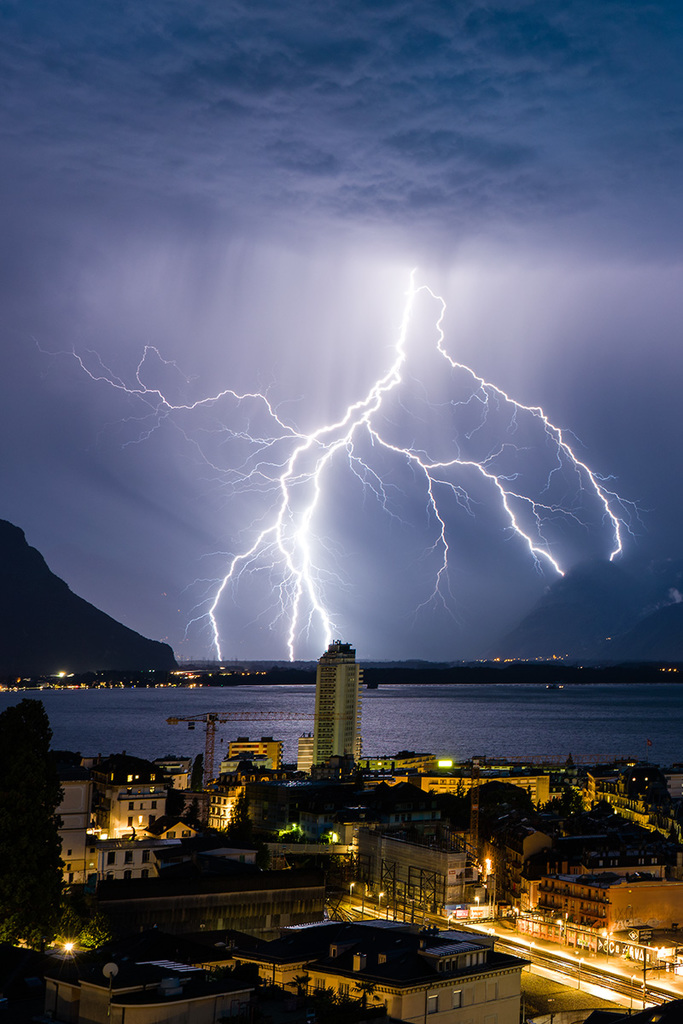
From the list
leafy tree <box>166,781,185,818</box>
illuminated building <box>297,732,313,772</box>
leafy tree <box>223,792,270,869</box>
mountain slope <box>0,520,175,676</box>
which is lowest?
leafy tree <box>223,792,270,869</box>

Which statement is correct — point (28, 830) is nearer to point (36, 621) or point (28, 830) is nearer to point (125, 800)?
point (125, 800)

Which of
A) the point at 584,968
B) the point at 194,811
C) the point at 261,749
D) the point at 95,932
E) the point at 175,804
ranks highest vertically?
the point at 261,749

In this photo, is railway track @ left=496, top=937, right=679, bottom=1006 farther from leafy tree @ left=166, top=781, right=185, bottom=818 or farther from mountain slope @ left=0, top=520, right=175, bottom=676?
mountain slope @ left=0, top=520, right=175, bottom=676

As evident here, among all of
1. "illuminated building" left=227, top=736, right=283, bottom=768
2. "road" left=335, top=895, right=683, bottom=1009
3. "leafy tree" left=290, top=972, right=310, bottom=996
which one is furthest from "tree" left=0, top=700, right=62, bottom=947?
"illuminated building" left=227, top=736, right=283, bottom=768

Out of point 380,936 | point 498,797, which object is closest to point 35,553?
point 498,797

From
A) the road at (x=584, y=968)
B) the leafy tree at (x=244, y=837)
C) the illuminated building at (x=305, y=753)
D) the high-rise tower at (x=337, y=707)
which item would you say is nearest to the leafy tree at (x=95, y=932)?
the road at (x=584, y=968)

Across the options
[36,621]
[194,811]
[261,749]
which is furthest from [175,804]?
[36,621]
